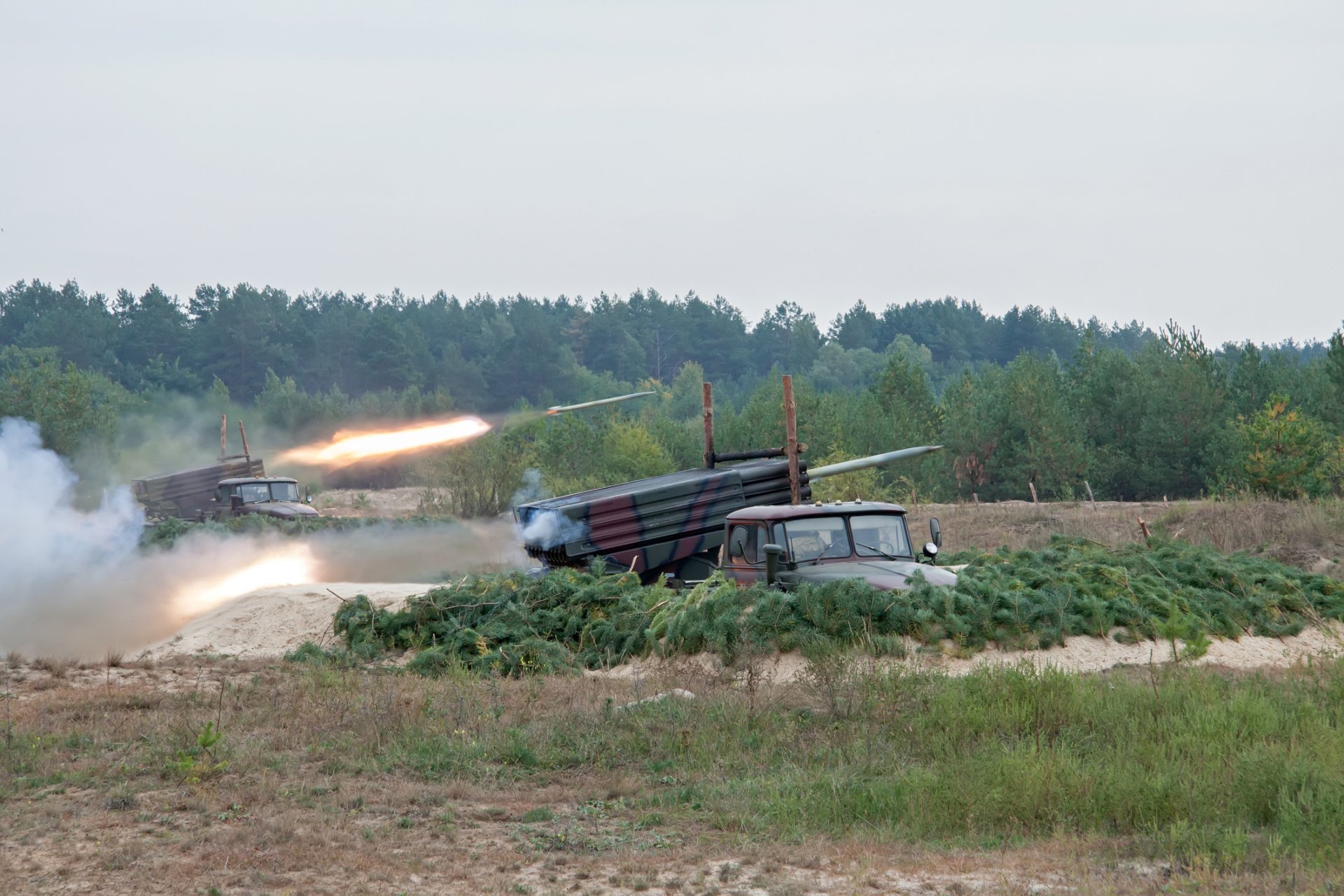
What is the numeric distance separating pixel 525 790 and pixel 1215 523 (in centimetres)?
Answer: 2505

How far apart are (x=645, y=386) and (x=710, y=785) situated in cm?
9859

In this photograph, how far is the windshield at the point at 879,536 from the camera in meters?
14.9

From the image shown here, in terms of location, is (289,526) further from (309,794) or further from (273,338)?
(273,338)

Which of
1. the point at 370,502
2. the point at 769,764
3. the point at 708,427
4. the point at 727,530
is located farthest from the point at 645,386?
the point at 769,764

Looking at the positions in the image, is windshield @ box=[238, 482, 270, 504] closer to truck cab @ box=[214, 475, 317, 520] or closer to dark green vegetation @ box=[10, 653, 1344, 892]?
truck cab @ box=[214, 475, 317, 520]

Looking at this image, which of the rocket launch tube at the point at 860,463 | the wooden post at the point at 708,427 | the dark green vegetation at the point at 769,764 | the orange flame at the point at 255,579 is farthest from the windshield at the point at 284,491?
the dark green vegetation at the point at 769,764

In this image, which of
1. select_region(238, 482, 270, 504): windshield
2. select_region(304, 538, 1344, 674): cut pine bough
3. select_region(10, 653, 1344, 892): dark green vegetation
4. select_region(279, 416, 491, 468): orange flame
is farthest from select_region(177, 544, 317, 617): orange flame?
select_region(10, 653, 1344, 892): dark green vegetation

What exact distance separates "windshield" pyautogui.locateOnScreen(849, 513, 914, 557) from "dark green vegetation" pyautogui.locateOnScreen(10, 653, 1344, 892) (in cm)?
300

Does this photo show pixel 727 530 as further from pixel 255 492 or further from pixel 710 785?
pixel 255 492

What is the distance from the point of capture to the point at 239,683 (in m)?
14.2

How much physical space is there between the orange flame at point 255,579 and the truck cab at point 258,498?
252 inches

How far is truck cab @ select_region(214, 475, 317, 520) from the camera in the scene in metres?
31.3


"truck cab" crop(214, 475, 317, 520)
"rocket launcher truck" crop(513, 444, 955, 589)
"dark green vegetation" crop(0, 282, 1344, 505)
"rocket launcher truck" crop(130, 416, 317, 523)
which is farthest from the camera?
"dark green vegetation" crop(0, 282, 1344, 505)

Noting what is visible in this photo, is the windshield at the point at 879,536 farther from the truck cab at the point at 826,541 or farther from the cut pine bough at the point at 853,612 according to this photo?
the cut pine bough at the point at 853,612
